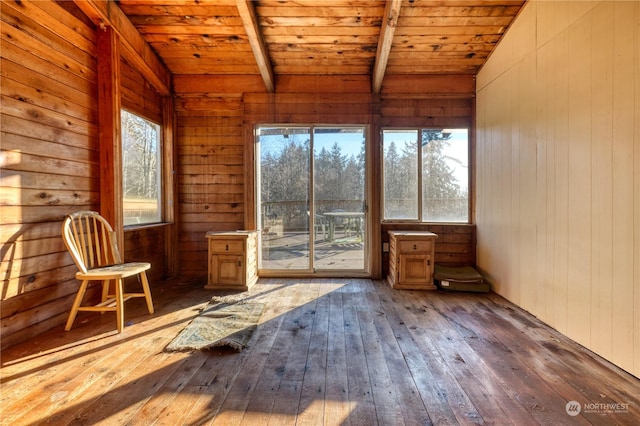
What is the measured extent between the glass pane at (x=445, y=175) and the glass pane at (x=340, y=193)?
33.6 inches

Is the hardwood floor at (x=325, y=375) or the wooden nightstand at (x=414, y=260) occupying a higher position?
the wooden nightstand at (x=414, y=260)

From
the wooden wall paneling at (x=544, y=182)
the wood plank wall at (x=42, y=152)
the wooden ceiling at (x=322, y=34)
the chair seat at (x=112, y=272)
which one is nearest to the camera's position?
the wood plank wall at (x=42, y=152)

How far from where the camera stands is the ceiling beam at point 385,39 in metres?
2.71

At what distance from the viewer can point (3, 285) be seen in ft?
6.63

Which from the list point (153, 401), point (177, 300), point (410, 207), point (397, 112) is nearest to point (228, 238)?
point (177, 300)

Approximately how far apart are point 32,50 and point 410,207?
13.0ft

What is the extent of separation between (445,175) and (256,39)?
280 centimetres

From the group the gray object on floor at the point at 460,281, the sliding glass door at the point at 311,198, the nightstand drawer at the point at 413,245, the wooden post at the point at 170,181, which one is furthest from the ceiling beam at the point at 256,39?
the gray object on floor at the point at 460,281

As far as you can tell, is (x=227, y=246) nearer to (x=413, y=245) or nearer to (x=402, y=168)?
(x=413, y=245)

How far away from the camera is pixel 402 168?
3.97 meters

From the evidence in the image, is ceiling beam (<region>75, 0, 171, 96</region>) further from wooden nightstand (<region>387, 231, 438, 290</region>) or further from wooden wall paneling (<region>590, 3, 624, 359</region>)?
wooden wall paneling (<region>590, 3, 624, 359</region>)

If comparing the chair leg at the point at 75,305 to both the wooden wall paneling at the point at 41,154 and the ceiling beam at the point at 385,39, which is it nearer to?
the wooden wall paneling at the point at 41,154

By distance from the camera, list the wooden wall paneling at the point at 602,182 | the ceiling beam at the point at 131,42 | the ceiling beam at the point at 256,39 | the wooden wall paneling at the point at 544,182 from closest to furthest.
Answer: the wooden wall paneling at the point at 602,182 < the wooden wall paneling at the point at 544,182 < the ceiling beam at the point at 131,42 < the ceiling beam at the point at 256,39

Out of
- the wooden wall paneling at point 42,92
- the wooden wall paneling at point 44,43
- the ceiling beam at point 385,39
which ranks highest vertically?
the ceiling beam at point 385,39
